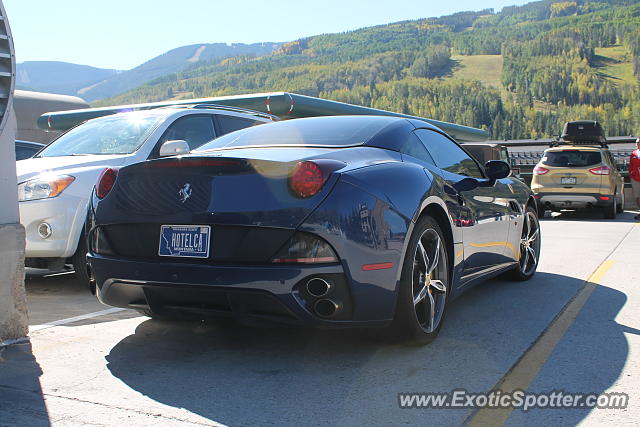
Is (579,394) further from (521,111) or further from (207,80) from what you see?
(207,80)

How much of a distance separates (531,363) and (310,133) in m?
1.92

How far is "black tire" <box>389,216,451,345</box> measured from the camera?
142 inches

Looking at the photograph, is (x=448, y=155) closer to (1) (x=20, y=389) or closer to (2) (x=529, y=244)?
(2) (x=529, y=244)

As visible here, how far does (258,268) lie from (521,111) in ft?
478

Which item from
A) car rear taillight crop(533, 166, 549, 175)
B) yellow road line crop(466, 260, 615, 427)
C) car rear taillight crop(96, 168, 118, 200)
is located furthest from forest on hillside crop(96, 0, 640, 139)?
car rear taillight crop(96, 168, 118, 200)

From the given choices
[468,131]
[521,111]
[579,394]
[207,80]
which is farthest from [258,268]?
[207,80]

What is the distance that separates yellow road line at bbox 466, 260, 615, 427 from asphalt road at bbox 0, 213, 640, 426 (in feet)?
0.03

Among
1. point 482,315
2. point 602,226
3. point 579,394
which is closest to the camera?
point 579,394

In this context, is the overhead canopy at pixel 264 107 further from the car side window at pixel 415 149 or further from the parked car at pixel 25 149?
the car side window at pixel 415 149

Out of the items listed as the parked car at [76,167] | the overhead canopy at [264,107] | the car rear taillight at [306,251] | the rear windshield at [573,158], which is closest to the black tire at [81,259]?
the parked car at [76,167]

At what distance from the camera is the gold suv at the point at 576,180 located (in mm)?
14727

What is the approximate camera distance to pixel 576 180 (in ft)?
48.8

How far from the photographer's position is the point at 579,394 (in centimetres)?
305

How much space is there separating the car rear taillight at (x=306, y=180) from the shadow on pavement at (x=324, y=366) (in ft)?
3.01
